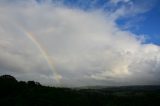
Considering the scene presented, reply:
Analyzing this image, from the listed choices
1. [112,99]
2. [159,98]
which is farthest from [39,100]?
[159,98]

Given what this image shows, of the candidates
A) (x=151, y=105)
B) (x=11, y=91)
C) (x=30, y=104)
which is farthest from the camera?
(x=11, y=91)

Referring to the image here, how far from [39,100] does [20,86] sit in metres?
26.1

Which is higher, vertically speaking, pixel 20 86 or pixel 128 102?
pixel 20 86

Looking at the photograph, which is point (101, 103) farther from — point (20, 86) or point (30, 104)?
point (20, 86)

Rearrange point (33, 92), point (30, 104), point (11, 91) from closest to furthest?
point (30, 104)
point (33, 92)
point (11, 91)

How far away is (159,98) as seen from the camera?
8500 centimetres

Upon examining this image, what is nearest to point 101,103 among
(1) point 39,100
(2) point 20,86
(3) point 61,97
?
(3) point 61,97

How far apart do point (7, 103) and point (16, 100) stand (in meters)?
3.53

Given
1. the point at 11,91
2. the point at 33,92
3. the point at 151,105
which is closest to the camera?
the point at 151,105

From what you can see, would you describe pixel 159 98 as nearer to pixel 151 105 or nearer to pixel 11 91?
pixel 151 105

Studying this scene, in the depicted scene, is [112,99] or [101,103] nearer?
[101,103]

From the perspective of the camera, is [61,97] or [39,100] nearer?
[39,100]

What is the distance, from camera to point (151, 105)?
80.8 m

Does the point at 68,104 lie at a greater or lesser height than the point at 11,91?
lesser
